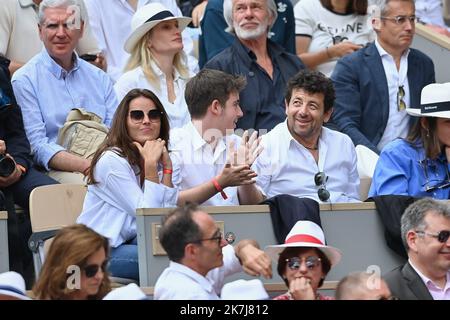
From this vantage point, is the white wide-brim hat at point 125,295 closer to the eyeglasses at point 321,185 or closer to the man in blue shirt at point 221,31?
the eyeglasses at point 321,185

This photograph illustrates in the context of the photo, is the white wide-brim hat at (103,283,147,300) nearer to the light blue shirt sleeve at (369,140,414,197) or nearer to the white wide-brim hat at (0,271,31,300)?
the white wide-brim hat at (0,271,31,300)

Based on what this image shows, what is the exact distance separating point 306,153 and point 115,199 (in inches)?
53.4

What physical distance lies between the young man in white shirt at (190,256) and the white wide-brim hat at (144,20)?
3.06 m

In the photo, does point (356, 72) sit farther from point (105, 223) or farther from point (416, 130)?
point (105, 223)

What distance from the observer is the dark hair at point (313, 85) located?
8930 mm

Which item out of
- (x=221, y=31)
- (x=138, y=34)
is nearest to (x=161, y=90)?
(x=138, y=34)

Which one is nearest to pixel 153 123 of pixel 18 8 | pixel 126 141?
pixel 126 141

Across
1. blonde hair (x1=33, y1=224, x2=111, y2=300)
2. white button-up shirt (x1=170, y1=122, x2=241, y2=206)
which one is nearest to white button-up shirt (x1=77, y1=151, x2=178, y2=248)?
white button-up shirt (x1=170, y1=122, x2=241, y2=206)

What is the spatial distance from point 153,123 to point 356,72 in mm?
2605

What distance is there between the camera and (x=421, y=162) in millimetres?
8859

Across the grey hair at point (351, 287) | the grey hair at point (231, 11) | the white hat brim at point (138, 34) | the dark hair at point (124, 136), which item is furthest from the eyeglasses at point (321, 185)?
the grey hair at point (231, 11)

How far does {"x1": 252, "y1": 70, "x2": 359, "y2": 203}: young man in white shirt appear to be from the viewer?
28.9ft

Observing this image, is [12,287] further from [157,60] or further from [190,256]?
[157,60]

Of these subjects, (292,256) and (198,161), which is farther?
(198,161)
